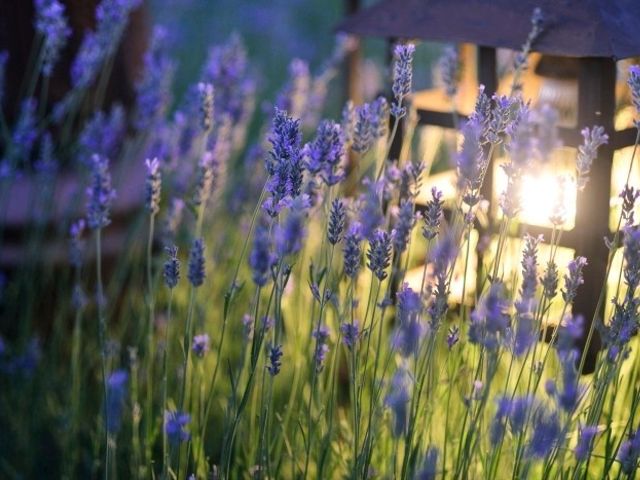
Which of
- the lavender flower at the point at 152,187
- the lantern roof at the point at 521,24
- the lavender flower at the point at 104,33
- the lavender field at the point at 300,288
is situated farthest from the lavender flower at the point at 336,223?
the lavender flower at the point at 104,33

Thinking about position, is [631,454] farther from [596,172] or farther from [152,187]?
[152,187]

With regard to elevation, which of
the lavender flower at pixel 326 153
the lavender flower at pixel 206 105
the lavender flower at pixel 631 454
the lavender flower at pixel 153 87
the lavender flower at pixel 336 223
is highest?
the lavender flower at pixel 153 87

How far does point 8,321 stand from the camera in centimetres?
297

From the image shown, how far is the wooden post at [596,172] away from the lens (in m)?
2.04

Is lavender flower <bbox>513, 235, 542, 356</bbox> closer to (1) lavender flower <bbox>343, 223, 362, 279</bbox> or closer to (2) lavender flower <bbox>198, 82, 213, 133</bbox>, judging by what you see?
(1) lavender flower <bbox>343, 223, 362, 279</bbox>

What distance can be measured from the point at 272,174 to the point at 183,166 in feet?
5.13

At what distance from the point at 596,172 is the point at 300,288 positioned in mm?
816

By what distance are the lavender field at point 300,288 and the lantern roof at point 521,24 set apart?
0.20 ft

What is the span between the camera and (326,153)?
1.53 metres

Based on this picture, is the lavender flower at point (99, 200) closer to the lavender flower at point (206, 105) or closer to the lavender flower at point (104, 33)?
the lavender flower at point (206, 105)

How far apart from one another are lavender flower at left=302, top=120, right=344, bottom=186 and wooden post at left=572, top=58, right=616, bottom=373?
675mm

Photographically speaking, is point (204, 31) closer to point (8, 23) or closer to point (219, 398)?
point (8, 23)

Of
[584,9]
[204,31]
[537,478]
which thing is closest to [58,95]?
[584,9]

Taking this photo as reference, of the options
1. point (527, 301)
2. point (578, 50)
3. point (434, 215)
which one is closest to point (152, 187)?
point (434, 215)
